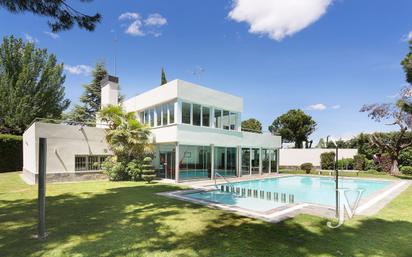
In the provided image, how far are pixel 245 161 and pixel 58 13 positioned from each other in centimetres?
2061

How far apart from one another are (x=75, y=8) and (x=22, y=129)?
90.4 feet

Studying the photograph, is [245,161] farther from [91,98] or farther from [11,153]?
[91,98]

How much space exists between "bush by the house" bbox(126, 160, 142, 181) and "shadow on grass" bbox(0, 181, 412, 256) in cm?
867

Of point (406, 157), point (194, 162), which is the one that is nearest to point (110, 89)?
point (194, 162)

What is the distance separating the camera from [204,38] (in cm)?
1931

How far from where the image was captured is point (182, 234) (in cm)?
670

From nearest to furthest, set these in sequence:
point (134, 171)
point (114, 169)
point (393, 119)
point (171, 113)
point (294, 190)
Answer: point (294, 190) → point (114, 169) → point (134, 171) → point (171, 113) → point (393, 119)

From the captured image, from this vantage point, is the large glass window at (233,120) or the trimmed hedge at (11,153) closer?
the large glass window at (233,120)

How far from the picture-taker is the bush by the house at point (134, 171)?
60.4ft

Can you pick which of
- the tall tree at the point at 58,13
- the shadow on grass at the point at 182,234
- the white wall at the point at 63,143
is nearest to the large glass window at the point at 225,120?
the white wall at the point at 63,143

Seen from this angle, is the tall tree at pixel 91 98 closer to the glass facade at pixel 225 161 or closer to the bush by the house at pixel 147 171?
the bush by the house at pixel 147 171

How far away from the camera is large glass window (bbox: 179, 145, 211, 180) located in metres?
19.6

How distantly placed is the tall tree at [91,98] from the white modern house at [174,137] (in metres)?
15.9

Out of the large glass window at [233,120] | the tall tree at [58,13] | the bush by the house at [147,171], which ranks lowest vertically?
the bush by the house at [147,171]
